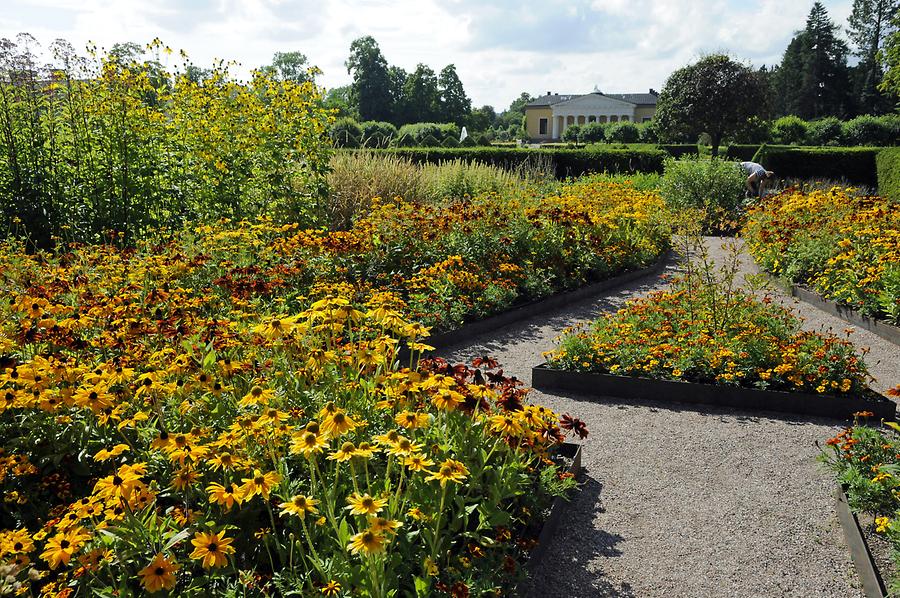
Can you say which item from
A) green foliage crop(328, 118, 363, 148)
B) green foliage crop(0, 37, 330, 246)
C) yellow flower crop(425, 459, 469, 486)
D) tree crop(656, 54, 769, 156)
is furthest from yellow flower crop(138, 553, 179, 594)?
tree crop(656, 54, 769, 156)

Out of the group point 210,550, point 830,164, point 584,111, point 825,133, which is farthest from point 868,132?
point 210,550

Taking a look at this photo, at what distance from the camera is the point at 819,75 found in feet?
172

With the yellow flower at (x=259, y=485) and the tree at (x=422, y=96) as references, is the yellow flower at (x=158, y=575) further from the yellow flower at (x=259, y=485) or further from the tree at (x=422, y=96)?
the tree at (x=422, y=96)

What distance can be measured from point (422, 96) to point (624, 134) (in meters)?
25.4

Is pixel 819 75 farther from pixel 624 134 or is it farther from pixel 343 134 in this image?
pixel 343 134

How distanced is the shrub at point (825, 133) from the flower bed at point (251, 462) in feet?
129

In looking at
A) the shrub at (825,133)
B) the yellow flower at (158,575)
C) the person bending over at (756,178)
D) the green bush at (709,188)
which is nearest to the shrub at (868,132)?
the shrub at (825,133)

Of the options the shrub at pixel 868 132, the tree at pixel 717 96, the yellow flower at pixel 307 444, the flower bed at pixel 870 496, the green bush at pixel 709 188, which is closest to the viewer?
the yellow flower at pixel 307 444

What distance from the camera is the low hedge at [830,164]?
19391mm

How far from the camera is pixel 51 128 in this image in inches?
261

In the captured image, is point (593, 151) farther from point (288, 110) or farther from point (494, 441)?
point (494, 441)

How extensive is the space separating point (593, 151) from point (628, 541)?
1886cm

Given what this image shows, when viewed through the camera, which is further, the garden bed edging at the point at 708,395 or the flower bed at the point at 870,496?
the garden bed edging at the point at 708,395

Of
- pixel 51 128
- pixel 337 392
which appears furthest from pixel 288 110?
pixel 337 392
